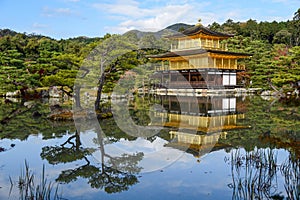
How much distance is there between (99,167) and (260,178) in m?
3.00

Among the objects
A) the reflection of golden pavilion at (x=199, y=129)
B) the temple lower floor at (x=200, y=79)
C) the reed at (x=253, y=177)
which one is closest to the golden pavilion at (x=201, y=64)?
the temple lower floor at (x=200, y=79)

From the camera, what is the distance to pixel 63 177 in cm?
555

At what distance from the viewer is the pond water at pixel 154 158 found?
4.88 meters

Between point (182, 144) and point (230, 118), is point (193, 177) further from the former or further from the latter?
point (230, 118)

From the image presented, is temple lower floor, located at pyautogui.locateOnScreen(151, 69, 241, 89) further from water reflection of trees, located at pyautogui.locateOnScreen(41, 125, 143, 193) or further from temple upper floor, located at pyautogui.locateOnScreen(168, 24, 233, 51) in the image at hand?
water reflection of trees, located at pyautogui.locateOnScreen(41, 125, 143, 193)

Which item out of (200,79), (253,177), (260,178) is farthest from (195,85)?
(260,178)

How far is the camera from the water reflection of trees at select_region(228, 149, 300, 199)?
448 cm

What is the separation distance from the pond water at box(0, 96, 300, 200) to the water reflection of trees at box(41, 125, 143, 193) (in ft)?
0.06

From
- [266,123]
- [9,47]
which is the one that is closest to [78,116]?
[266,123]

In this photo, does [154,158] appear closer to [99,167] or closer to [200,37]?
[99,167]

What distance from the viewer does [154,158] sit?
7.08m

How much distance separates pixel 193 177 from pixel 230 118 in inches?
313

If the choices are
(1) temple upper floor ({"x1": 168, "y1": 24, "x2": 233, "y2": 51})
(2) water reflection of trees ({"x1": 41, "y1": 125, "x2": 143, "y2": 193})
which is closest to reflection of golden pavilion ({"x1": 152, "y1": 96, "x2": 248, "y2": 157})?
(2) water reflection of trees ({"x1": 41, "y1": 125, "x2": 143, "y2": 193})

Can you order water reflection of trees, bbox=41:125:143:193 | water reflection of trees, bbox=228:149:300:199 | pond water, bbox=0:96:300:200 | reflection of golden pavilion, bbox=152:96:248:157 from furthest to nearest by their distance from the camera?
reflection of golden pavilion, bbox=152:96:248:157 < water reflection of trees, bbox=41:125:143:193 < pond water, bbox=0:96:300:200 < water reflection of trees, bbox=228:149:300:199
